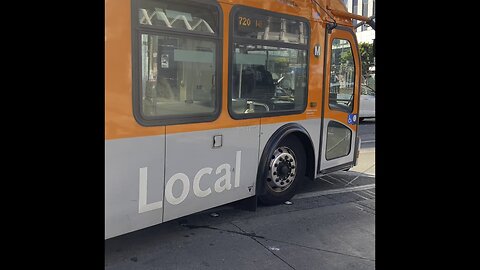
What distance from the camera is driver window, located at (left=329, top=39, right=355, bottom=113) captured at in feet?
18.4

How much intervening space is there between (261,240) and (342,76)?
9.39 feet

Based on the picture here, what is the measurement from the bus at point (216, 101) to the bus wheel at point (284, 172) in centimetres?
2

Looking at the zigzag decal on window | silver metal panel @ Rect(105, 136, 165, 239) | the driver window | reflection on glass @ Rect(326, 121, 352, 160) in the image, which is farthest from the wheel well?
silver metal panel @ Rect(105, 136, 165, 239)

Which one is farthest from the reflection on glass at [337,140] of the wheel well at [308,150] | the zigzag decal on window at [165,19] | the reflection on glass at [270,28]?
the zigzag decal on window at [165,19]

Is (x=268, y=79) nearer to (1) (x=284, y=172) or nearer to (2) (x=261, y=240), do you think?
(1) (x=284, y=172)

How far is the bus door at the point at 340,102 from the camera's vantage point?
18.2 feet

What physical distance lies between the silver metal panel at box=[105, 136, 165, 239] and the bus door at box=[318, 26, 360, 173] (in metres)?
2.70

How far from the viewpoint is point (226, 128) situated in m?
4.20

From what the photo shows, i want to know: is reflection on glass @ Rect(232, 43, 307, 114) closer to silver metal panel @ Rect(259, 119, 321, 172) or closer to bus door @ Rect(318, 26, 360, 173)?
silver metal panel @ Rect(259, 119, 321, 172)

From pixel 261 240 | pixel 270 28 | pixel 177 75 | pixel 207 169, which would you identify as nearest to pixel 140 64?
pixel 177 75

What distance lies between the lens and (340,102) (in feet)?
19.3

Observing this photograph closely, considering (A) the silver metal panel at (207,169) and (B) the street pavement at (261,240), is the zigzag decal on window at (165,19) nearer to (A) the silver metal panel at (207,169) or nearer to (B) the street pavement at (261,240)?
(A) the silver metal panel at (207,169)
